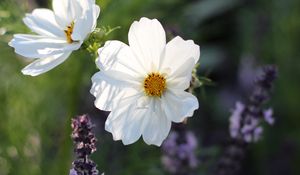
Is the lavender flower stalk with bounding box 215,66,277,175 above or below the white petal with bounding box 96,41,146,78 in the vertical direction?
above

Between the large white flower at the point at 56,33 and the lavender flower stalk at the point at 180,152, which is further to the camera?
the lavender flower stalk at the point at 180,152

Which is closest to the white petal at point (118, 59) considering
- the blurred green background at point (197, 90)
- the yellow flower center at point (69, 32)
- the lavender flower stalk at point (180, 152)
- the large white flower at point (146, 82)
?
the large white flower at point (146, 82)

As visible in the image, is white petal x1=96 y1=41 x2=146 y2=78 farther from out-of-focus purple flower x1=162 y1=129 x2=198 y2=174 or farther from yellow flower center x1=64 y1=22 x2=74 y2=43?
out-of-focus purple flower x1=162 y1=129 x2=198 y2=174

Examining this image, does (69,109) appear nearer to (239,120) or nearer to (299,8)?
(239,120)

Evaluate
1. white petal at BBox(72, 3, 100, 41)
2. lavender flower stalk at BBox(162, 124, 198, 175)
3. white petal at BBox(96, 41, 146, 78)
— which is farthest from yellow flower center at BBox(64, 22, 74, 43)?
lavender flower stalk at BBox(162, 124, 198, 175)

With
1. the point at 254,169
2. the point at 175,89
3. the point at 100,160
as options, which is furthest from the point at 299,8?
the point at 175,89

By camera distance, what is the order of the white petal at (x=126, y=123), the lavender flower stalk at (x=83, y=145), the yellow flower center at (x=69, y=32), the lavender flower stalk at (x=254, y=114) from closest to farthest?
the lavender flower stalk at (x=83, y=145) < the white petal at (x=126, y=123) < the yellow flower center at (x=69, y=32) < the lavender flower stalk at (x=254, y=114)

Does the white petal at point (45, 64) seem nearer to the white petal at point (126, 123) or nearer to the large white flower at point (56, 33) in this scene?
the large white flower at point (56, 33)
